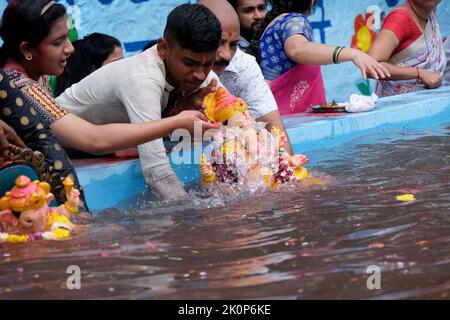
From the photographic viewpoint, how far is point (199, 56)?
4.54 meters

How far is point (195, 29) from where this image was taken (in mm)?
4488

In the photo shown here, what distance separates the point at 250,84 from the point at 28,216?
96.7 inches

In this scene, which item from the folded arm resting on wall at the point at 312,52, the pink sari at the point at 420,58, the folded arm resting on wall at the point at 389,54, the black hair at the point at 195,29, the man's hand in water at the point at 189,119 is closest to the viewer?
the man's hand in water at the point at 189,119

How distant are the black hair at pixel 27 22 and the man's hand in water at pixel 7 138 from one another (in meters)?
0.72

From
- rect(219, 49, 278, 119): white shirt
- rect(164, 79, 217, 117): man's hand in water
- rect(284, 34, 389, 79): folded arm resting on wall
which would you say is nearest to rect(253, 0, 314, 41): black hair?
rect(284, 34, 389, 79): folded arm resting on wall

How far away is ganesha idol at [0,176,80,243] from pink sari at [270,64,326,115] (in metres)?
3.44

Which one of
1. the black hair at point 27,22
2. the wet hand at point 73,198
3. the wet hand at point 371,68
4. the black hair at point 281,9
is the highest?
the black hair at point 27,22

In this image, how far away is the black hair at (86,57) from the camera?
6.09m

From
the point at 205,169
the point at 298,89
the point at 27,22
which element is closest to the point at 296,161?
the point at 205,169

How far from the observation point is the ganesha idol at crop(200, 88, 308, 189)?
472 centimetres

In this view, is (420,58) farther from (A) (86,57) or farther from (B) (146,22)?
(A) (86,57)

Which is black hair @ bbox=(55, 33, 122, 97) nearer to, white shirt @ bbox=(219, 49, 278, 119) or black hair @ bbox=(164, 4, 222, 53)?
white shirt @ bbox=(219, 49, 278, 119)

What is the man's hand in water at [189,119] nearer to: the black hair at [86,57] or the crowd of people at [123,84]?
the crowd of people at [123,84]

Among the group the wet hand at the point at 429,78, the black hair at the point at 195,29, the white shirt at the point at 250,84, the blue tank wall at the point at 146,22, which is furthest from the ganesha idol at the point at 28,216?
the wet hand at the point at 429,78
